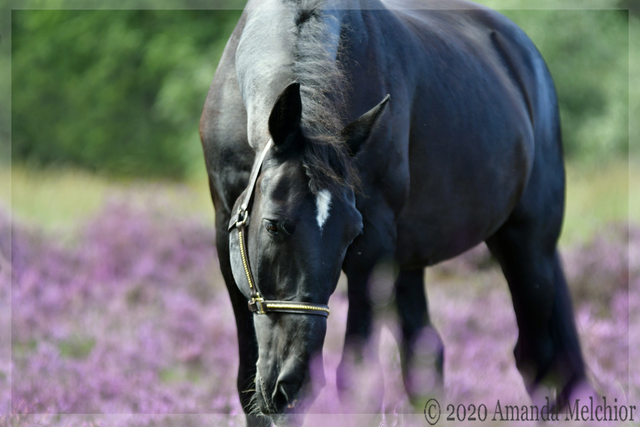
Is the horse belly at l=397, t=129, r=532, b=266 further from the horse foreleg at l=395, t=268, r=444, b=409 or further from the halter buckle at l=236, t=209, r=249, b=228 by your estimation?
the halter buckle at l=236, t=209, r=249, b=228

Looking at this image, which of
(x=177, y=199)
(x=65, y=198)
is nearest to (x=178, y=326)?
(x=177, y=199)

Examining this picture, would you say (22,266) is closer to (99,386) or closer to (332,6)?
(99,386)

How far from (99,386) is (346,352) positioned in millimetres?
2114

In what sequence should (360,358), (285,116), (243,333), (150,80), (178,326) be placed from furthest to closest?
1. (150,80)
2. (178,326)
3. (243,333)
4. (360,358)
5. (285,116)

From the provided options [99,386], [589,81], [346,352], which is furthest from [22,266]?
[589,81]

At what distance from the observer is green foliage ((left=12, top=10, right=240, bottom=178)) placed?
49.6 ft

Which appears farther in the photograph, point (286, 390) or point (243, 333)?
point (243, 333)

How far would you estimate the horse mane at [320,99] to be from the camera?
1822 millimetres

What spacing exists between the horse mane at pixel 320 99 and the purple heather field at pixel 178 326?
2.07 ft

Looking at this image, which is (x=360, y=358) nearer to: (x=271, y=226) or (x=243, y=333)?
(x=243, y=333)

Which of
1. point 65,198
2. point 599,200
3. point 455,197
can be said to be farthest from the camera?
point 65,198

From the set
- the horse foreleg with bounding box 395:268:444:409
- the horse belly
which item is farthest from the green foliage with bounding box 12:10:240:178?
the horse belly

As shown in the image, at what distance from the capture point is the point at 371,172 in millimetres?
2250

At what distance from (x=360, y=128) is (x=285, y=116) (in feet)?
0.77
